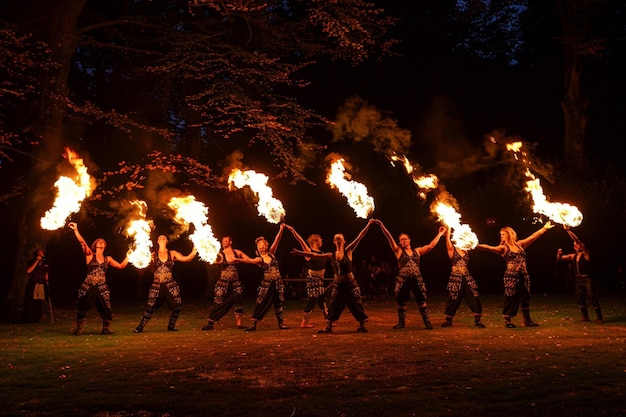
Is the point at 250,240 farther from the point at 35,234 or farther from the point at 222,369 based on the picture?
the point at 222,369

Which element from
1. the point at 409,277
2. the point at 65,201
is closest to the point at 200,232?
the point at 65,201

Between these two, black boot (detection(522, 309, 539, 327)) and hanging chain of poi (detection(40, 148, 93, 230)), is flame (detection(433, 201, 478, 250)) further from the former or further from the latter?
hanging chain of poi (detection(40, 148, 93, 230))

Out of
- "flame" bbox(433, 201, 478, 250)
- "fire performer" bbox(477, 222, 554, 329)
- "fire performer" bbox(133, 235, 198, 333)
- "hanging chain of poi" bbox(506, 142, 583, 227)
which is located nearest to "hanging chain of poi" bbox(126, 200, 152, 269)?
"fire performer" bbox(133, 235, 198, 333)

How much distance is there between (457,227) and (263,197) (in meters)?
4.06

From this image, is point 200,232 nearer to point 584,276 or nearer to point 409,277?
point 409,277

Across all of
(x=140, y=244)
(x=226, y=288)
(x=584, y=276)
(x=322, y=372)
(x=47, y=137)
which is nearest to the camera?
(x=322, y=372)

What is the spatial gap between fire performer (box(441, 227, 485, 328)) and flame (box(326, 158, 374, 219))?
1.79m

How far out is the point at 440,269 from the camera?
32.6m

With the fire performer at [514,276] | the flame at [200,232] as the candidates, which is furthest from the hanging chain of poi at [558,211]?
the flame at [200,232]

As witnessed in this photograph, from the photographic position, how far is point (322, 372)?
8.80 metres

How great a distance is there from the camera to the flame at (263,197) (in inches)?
552

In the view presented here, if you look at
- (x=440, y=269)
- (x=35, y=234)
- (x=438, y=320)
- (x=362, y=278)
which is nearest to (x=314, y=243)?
(x=438, y=320)

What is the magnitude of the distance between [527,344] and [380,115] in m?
19.0

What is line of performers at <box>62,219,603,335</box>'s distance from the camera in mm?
13336
